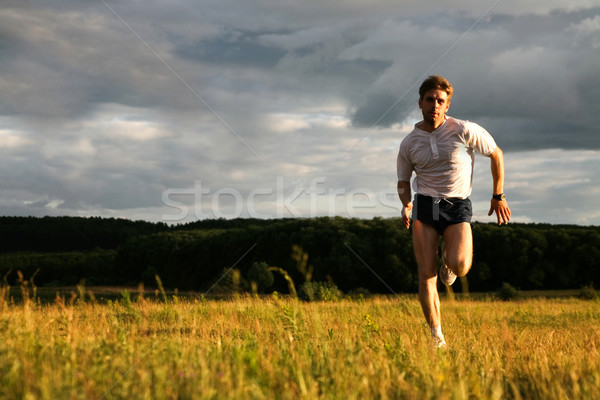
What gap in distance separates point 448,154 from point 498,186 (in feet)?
2.08

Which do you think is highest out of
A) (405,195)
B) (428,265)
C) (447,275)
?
(405,195)

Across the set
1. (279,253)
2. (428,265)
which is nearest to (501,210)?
(428,265)

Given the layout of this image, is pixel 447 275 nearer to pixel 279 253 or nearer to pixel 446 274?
pixel 446 274

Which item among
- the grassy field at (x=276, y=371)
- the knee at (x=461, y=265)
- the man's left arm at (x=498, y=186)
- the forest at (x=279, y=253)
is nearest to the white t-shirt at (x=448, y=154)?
the man's left arm at (x=498, y=186)

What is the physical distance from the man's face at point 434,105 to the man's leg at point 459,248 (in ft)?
3.53

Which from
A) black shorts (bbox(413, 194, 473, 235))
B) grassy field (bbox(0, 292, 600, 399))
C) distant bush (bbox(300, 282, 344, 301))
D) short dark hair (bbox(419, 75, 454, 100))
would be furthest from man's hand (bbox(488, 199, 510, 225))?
distant bush (bbox(300, 282, 344, 301))

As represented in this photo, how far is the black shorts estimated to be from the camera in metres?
5.60

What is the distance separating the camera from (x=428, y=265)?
5.65 metres

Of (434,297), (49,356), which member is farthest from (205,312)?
(49,356)

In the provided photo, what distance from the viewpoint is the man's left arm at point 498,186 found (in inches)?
223

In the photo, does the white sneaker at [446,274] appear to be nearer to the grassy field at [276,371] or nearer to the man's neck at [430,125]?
the grassy field at [276,371]

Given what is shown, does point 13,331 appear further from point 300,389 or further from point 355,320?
point 355,320

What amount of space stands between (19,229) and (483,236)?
96.9 metres

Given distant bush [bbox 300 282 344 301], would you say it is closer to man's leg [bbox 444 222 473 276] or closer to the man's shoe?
the man's shoe
